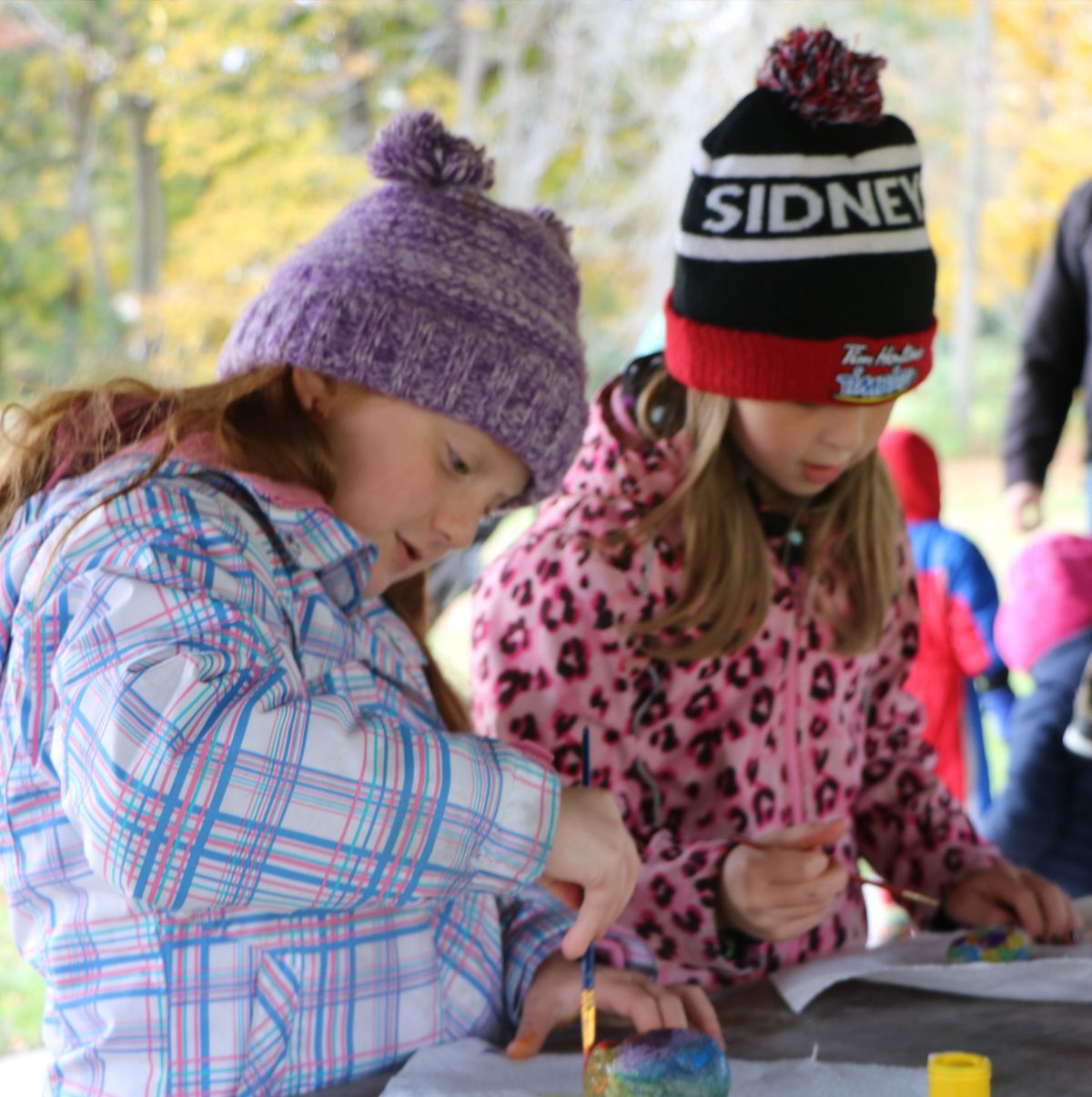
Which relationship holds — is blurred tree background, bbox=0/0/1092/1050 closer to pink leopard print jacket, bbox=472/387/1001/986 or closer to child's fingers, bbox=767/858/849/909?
pink leopard print jacket, bbox=472/387/1001/986

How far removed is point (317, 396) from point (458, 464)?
14 centimetres

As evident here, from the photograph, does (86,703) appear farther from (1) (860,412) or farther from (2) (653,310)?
(2) (653,310)

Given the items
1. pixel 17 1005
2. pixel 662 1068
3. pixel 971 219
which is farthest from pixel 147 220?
pixel 662 1068

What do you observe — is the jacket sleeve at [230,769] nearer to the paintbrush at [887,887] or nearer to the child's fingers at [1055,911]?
the paintbrush at [887,887]

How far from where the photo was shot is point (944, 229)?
652 centimetres

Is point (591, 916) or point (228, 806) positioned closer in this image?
point (228, 806)

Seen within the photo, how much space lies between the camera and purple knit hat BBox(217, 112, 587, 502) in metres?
1.22

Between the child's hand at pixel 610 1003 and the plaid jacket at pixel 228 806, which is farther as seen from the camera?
the child's hand at pixel 610 1003

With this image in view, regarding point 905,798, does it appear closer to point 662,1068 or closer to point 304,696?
point 662,1068

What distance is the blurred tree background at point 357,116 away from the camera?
513cm

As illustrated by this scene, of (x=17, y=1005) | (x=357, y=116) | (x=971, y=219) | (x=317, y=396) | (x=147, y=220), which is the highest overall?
(x=357, y=116)

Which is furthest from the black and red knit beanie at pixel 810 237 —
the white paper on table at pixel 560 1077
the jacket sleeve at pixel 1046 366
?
the jacket sleeve at pixel 1046 366

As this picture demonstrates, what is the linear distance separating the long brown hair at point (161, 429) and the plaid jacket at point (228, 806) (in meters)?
0.04

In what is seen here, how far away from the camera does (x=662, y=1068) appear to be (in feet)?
Result: 3.08
